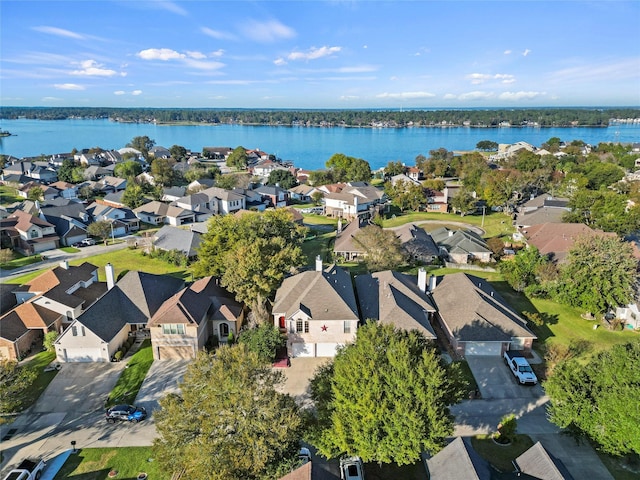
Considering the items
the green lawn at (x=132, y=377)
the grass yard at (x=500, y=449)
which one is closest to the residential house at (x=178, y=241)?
the green lawn at (x=132, y=377)

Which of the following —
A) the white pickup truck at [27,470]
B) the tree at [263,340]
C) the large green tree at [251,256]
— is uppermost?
the large green tree at [251,256]

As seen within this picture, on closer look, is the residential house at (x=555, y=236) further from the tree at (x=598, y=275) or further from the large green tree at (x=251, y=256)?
the large green tree at (x=251, y=256)

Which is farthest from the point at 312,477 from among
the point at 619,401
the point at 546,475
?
the point at 619,401

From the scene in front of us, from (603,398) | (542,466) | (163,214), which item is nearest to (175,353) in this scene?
(542,466)

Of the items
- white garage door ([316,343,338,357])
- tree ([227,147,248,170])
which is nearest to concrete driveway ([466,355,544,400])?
white garage door ([316,343,338,357])

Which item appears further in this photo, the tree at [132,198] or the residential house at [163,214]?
the tree at [132,198]
